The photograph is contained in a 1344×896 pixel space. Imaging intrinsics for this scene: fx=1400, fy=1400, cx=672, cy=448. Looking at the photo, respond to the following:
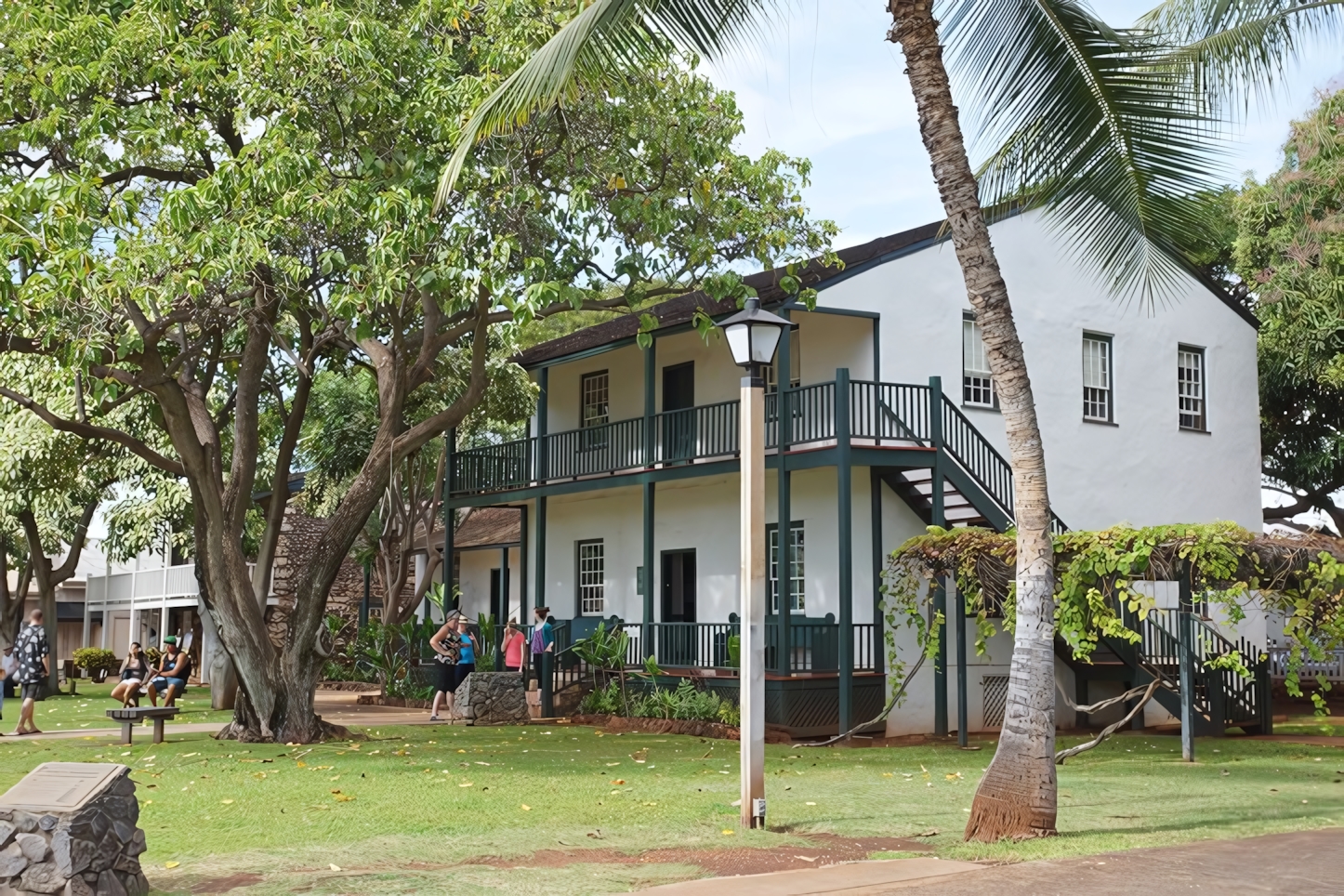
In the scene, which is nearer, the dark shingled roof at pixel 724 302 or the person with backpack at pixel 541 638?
the dark shingled roof at pixel 724 302

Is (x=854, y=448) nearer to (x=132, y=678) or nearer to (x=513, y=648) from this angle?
(x=513, y=648)

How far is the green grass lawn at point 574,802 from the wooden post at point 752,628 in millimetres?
319

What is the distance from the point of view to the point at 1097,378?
2328 centimetres

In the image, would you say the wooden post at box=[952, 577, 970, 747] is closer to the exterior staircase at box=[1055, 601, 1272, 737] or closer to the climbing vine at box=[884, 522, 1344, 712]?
the climbing vine at box=[884, 522, 1344, 712]

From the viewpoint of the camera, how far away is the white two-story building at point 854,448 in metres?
19.4

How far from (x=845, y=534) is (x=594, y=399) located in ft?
31.6

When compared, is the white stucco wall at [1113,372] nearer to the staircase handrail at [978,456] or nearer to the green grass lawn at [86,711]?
the staircase handrail at [978,456]

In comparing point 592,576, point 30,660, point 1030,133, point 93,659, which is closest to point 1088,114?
point 1030,133

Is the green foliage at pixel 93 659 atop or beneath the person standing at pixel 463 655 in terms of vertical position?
beneath

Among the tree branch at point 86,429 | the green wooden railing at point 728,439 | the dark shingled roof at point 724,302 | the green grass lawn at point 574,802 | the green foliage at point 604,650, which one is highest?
the dark shingled roof at point 724,302

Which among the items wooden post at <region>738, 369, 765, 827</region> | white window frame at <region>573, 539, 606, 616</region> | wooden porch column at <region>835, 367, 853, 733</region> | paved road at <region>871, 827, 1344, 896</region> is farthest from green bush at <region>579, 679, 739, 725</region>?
paved road at <region>871, 827, 1344, 896</region>

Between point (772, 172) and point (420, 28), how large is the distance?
473cm

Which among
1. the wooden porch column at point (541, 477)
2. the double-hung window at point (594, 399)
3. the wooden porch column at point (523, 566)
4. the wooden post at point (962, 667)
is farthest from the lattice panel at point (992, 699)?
the wooden porch column at point (523, 566)

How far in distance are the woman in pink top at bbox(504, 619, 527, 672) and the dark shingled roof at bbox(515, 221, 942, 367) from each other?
16.5 ft
